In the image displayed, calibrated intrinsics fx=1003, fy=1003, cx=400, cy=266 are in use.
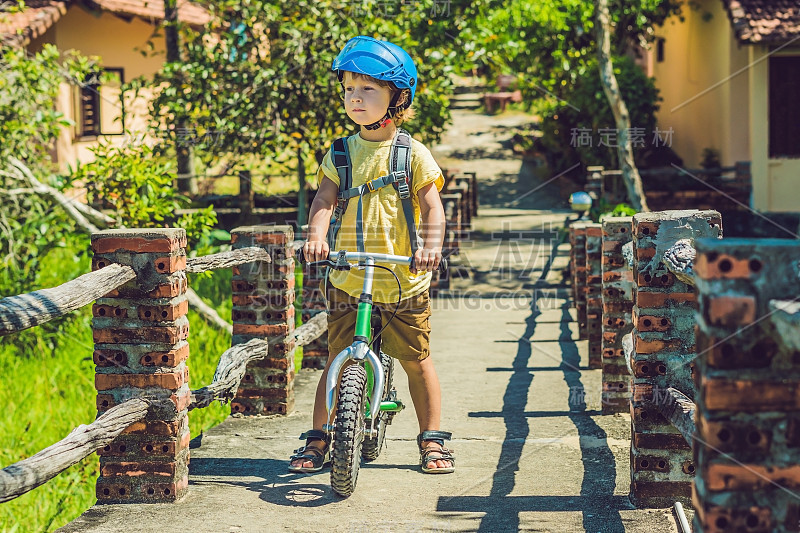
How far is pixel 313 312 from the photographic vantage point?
7.07 metres

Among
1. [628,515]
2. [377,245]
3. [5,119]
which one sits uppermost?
[5,119]

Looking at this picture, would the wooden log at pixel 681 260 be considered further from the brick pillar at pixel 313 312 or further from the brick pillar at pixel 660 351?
the brick pillar at pixel 313 312

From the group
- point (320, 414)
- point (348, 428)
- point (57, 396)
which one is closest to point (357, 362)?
point (348, 428)

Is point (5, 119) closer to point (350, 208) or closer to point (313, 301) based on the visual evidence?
point (313, 301)

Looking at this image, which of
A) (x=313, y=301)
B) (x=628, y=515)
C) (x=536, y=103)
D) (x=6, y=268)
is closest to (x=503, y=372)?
(x=313, y=301)

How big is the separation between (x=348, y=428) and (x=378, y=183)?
104 cm

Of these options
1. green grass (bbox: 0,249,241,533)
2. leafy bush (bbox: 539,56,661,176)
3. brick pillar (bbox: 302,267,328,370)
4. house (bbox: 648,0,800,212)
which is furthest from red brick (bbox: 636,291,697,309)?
leafy bush (bbox: 539,56,661,176)

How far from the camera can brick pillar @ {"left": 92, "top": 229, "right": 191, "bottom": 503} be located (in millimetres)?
4059

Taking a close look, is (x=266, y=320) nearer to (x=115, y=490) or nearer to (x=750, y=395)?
(x=115, y=490)

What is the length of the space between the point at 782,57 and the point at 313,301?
446 inches

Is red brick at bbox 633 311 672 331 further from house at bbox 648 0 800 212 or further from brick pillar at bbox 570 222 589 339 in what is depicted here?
house at bbox 648 0 800 212

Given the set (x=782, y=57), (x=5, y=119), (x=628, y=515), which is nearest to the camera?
(x=628, y=515)

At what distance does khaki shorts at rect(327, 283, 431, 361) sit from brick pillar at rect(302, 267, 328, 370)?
2604 millimetres

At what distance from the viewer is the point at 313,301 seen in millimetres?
7094
